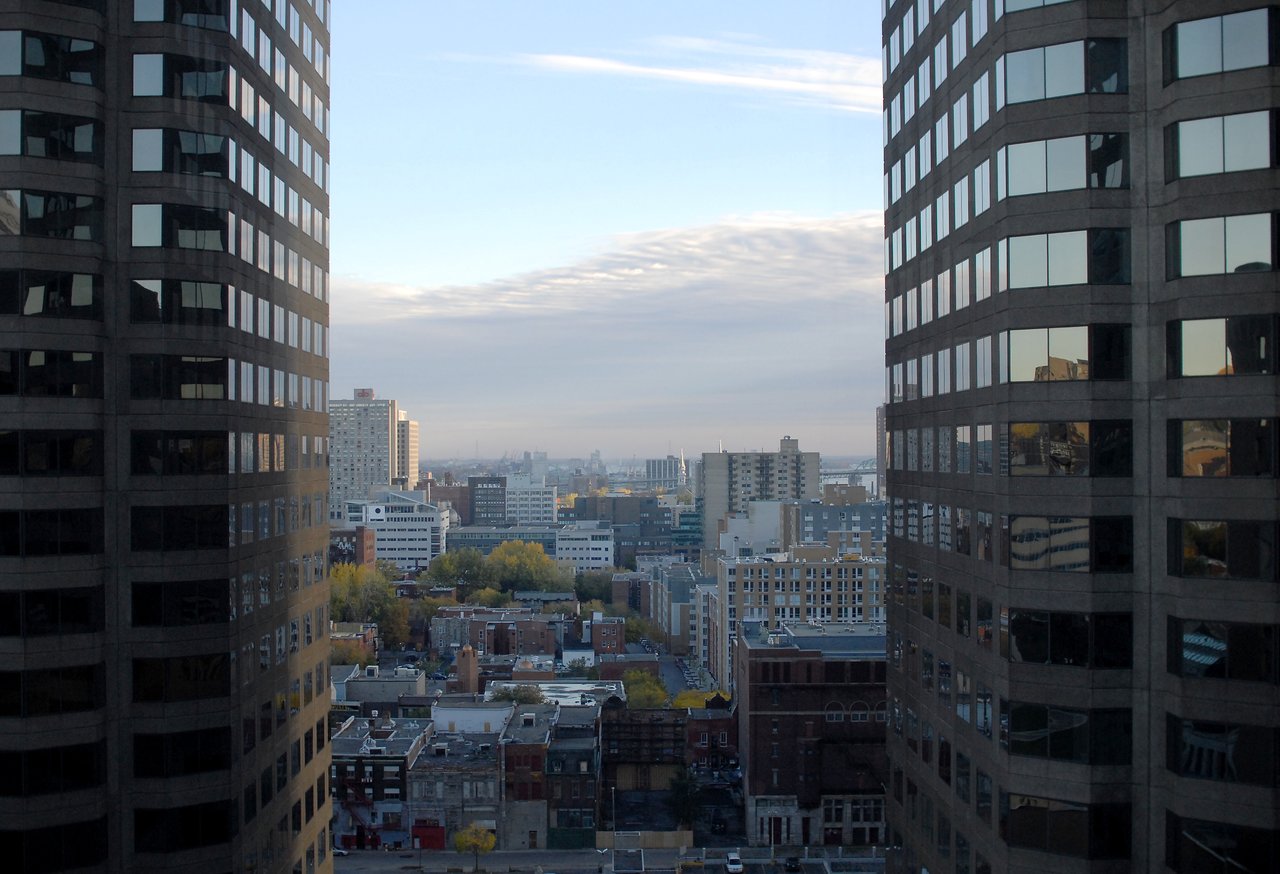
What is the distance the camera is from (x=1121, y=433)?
22.4 meters

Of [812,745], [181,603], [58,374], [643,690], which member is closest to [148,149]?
[58,374]

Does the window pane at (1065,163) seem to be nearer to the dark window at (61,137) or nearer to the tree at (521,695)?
the dark window at (61,137)

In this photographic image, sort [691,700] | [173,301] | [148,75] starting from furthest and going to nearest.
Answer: [691,700], [173,301], [148,75]

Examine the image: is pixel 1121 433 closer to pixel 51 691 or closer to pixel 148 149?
pixel 148 149

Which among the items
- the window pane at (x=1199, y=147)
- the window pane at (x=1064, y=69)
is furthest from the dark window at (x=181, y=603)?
the window pane at (x=1199, y=147)

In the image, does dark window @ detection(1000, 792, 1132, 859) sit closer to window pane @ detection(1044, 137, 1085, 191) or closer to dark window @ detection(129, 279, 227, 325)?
window pane @ detection(1044, 137, 1085, 191)

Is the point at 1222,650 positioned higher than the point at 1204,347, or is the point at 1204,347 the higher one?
the point at 1204,347

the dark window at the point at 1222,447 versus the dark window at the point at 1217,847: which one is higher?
the dark window at the point at 1222,447

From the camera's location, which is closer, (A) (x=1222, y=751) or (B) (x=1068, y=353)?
(A) (x=1222, y=751)

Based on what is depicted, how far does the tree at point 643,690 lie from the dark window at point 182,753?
241ft

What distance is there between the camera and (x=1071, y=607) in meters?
22.8

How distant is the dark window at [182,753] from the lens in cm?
2633

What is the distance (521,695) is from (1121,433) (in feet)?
266

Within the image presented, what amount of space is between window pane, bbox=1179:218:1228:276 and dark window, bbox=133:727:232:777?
23898 mm
